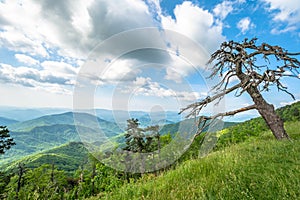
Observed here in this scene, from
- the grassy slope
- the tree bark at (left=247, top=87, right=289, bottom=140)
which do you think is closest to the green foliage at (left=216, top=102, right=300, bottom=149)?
the tree bark at (left=247, top=87, right=289, bottom=140)

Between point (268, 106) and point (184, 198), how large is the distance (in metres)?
8.59

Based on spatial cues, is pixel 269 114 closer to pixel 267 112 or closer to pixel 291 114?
pixel 267 112

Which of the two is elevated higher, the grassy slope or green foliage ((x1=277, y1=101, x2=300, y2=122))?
green foliage ((x1=277, y1=101, x2=300, y2=122))

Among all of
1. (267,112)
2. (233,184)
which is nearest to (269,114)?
(267,112)

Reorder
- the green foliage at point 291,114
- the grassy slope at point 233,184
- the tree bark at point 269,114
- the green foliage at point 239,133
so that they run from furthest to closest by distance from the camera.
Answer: the green foliage at point 291,114, the green foliage at point 239,133, the tree bark at point 269,114, the grassy slope at point 233,184

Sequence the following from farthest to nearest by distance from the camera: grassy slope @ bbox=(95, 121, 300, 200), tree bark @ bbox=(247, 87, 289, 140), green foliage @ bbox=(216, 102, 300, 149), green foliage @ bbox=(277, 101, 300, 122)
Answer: green foliage @ bbox=(277, 101, 300, 122) → green foliage @ bbox=(216, 102, 300, 149) → tree bark @ bbox=(247, 87, 289, 140) → grassy slope @ bbox=(95, 121, 300, 200)

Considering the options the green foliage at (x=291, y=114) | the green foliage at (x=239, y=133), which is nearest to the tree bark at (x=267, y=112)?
the green foliage at (x=239, y=133)

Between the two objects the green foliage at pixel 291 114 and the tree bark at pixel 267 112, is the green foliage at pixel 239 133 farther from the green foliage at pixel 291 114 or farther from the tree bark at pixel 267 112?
the green foliage at pixel 291 114

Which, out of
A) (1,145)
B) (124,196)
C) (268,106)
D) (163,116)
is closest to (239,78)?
(268,106)

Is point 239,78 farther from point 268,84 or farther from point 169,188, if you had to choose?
point 169,188

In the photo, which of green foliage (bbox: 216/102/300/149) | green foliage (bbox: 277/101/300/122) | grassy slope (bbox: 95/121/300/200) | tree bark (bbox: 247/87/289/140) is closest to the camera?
grassy slope (bbox: 95/121/300/200)

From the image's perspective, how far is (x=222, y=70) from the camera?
12.0m

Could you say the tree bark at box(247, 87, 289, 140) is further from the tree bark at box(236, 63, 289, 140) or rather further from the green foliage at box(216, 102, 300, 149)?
the green foliage at box(216, 102, 300, 149)

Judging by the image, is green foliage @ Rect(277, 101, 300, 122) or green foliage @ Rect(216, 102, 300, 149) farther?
green foliage @ Rect(277, 101, 300, 122)
